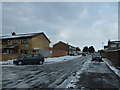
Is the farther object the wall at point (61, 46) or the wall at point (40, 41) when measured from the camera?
the wall at point (61, 46)

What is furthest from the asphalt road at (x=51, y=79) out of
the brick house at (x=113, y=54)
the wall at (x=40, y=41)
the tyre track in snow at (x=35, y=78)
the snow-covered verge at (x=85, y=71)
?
the wall at (x=40, y=41)

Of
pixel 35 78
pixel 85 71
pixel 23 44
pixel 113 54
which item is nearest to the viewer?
pixel 35 78

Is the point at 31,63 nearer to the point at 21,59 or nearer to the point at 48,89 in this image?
the point at 21,59

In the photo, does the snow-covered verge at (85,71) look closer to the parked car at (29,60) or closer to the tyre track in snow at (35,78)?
the tyre track in snow at (35,78)

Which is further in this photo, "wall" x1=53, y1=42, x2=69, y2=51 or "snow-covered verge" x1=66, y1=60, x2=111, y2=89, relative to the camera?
"wall" x1=53, y1=42, x2=69, y2=51

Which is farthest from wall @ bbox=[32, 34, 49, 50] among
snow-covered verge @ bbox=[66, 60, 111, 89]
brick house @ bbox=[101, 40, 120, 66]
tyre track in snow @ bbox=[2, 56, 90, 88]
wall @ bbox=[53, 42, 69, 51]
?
wall @ bbox=[53, 42, 69, 51]

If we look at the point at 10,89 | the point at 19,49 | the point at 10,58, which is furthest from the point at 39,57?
the point at 19,49

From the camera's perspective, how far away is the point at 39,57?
23328 millimetres

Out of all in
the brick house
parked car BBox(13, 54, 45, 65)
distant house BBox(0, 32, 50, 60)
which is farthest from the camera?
distant house BBox(0, 32, 50, 60)

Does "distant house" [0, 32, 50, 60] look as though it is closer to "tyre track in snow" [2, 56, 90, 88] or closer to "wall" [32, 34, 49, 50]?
"wall" [32, 34, 49, 50]

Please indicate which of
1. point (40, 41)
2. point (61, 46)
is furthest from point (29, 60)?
point (61, 46)

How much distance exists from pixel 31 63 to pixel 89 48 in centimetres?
13119

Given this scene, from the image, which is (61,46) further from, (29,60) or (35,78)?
(35,78)

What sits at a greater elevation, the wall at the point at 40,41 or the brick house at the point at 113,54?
the wall at the point at 40,41
